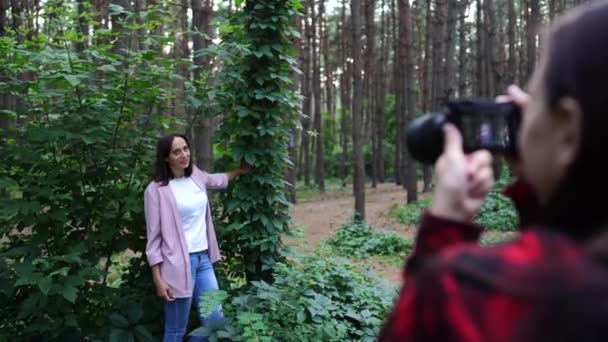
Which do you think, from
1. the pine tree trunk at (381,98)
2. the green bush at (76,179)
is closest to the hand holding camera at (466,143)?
the green bush at (76,179)

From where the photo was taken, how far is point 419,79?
37.9m

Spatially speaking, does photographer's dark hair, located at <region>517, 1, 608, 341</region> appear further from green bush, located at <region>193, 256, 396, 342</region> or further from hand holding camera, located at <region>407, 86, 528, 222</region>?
green bush, located at <region>193, 256, 396, 342</region>

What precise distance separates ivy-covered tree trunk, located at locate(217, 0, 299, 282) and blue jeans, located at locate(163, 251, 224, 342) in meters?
0.68

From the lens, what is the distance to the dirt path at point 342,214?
13.7 m

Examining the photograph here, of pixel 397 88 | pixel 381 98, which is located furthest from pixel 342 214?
pixel 381 98

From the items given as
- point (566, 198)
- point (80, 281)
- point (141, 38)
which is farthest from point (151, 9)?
point (566, 198)

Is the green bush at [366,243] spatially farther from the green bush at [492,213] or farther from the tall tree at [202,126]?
the tall tree at [202,126]

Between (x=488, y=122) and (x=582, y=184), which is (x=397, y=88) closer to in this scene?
(x=488, y=122)

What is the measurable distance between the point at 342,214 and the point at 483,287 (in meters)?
17.9

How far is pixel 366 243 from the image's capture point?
1209 cm

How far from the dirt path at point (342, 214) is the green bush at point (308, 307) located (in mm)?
4113

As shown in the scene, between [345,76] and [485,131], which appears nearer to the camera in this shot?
[485,131]

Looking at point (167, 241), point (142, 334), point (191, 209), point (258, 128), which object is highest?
point (258, 128)

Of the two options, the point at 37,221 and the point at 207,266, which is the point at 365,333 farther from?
the point at 37,221
